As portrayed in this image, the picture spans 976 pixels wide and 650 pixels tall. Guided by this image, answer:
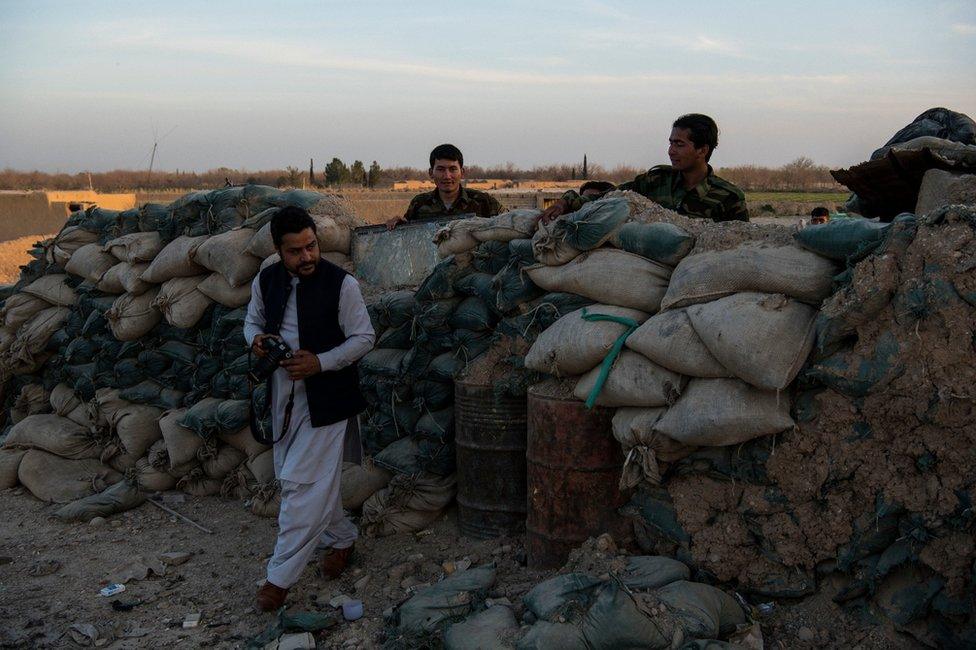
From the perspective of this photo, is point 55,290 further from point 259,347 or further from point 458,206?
point 259,347

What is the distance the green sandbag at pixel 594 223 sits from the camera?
407 centimetres

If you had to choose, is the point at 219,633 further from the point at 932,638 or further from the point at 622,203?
the point at 932,638

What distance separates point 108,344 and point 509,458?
362 centimetres

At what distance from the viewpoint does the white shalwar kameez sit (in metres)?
4.18

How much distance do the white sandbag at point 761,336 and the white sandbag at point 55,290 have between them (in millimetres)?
5620

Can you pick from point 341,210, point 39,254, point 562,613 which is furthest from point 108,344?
point 562,613

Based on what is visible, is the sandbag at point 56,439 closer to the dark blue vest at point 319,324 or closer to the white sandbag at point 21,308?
the white sandbag at point 21,308

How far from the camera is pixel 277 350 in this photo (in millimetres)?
4090

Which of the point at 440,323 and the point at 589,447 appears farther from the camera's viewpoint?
the point at 440,323

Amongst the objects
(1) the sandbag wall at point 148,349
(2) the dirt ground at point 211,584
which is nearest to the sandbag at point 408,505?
(2) the dirt ground at point 211,584

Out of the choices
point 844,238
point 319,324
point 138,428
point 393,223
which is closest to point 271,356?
point 319,324

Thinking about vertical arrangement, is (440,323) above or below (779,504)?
above

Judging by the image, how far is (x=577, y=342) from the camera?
3896 mm

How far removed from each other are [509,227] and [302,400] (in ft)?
4.41
